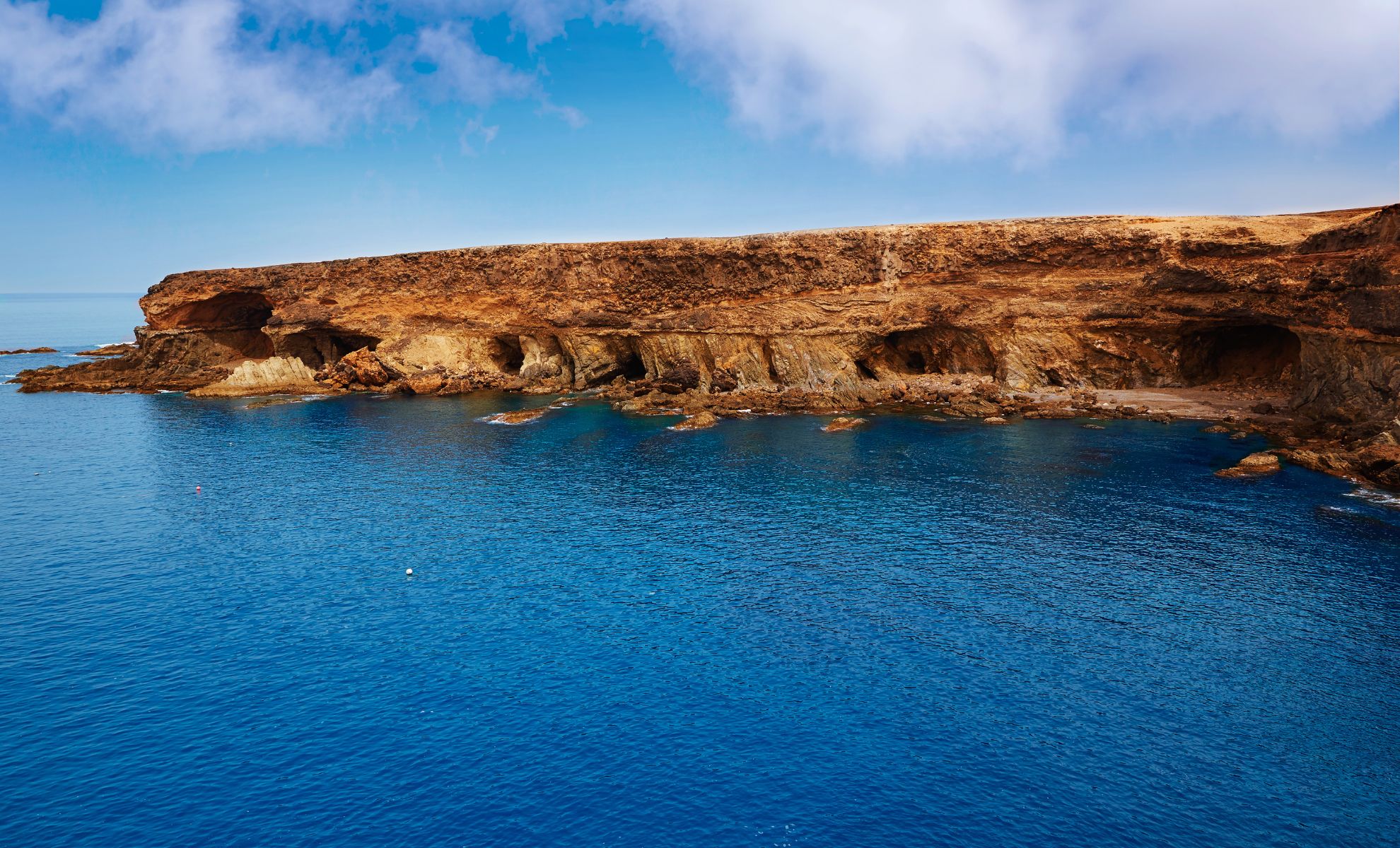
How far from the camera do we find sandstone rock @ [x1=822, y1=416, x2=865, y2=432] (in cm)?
5678

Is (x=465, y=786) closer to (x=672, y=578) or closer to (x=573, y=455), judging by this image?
(x=672, y=578)

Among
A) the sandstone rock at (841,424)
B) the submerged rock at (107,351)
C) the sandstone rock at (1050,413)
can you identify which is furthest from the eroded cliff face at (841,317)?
the submerged rock at (107,351)

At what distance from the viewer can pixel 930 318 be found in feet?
216

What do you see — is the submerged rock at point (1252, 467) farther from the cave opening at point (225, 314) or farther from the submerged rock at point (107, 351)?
the submerged rock at point (107, 351)

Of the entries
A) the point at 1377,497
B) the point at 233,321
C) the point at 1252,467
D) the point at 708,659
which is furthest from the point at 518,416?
the point at 1377,497

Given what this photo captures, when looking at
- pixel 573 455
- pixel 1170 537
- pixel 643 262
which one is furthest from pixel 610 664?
pixel 643 262

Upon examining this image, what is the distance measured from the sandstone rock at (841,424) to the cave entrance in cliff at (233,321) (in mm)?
60491

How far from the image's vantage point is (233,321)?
91.0 m

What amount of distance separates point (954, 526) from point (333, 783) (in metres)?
25.9

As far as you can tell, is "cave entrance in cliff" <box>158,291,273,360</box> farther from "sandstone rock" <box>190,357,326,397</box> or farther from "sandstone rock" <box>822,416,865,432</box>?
"sandstone rock" <box>822,416,865,432</box>

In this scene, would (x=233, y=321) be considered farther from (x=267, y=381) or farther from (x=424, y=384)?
(x=424, y=384)

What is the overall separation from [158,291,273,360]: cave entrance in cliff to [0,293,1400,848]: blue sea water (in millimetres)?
47163

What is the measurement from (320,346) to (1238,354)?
83198mm

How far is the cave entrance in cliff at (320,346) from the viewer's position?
85250 millimetres
